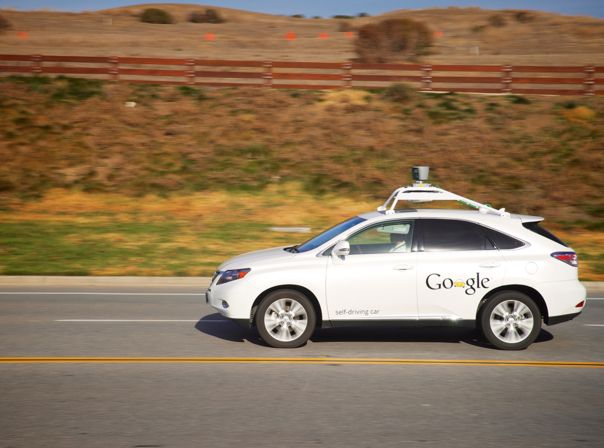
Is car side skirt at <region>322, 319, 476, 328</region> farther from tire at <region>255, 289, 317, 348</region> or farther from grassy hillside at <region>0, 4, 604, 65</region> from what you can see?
grassy hillside at <region>0, 4, 604, 65</region>

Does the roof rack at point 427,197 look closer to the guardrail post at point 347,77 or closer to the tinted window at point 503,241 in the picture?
the tinted window at point 503,241

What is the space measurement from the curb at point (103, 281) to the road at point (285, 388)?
142 inches

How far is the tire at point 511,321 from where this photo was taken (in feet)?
31.1

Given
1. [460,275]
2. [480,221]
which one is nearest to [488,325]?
[460,275]

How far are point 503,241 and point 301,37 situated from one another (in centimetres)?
6640

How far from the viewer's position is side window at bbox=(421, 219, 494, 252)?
962 centimetres

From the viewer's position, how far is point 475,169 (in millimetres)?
27688

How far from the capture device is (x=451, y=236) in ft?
31.8

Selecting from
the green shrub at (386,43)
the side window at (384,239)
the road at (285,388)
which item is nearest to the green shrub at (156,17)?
the green shrub at (386,43)

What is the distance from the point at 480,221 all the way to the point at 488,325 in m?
1.31

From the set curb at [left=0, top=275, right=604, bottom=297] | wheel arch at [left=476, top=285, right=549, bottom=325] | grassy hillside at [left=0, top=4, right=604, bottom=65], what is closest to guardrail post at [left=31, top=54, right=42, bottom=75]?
grassy hillside at [left=0, top=4, right=604, bottom=65]

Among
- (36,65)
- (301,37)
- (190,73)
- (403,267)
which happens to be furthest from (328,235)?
(301,37)

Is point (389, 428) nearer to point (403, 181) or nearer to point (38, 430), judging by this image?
point (38, 430)

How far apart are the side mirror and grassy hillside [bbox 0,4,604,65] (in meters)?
45.7
